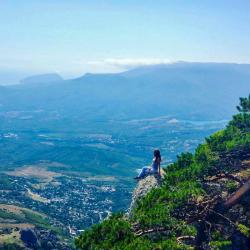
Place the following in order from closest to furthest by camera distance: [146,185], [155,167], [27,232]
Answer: [146,185] < [155,167] < [27,232]

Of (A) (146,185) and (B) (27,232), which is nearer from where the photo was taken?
(A) (146,185)

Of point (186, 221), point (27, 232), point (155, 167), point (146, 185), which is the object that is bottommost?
point (27, 232)

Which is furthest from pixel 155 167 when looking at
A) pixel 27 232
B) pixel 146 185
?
pixel 27 232

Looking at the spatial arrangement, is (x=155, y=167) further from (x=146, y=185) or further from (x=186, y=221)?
(x=186, y=221)

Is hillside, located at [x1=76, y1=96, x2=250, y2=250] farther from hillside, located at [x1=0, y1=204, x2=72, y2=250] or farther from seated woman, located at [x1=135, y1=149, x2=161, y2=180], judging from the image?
hillside, located at [x1=0, y1=204, x2=72, y2=250]

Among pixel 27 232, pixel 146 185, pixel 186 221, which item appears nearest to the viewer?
pixel 186 221

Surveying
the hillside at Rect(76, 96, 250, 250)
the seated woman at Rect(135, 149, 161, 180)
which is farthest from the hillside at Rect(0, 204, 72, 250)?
the hillside at Rect(76, 96, 250, 250)

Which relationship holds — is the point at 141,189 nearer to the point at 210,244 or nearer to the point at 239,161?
the point at 239,161

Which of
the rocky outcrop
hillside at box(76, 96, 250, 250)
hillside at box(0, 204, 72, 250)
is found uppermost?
hillside at box(76, 96, 250, 250)

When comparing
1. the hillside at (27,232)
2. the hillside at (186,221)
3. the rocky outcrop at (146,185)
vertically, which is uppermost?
the hillside at (186,221)

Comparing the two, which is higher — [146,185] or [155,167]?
[155,167]

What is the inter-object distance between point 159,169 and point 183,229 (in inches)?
682

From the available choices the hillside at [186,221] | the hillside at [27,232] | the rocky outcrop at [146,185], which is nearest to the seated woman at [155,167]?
the rocky outcrop at [146,185]

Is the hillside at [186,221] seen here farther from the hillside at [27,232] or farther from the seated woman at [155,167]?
the hillside at [27,232]
